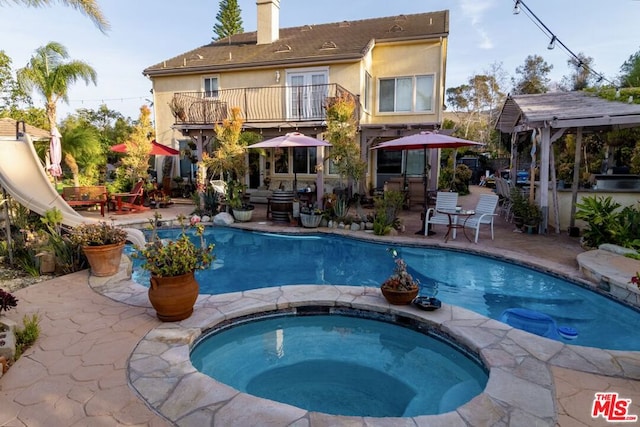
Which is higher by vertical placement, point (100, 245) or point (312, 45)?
point (312, 45)

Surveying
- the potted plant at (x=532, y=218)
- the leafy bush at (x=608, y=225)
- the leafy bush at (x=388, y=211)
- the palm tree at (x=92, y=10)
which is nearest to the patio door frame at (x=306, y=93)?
the leafy bush at (x=388, y=211)

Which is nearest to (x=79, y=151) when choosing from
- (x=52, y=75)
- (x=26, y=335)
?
(x=52, y=75)

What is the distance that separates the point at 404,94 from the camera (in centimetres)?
1502

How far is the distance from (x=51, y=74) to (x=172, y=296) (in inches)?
619

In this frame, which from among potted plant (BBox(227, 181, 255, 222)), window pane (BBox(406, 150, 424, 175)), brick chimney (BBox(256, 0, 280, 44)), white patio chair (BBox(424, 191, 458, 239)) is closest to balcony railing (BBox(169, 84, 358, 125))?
potted plant (BBox(227, 181, 255, 222))

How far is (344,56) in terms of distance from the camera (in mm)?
13570

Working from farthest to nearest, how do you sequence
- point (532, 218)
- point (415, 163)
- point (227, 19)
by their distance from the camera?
point (227, 19)
point (415, 163)
point (532, 218)

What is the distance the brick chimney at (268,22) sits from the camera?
16.7m

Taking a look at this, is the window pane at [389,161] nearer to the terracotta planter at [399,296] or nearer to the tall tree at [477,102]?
the terracotta planter at [399,296]

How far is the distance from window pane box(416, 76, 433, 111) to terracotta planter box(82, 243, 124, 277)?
1256cm

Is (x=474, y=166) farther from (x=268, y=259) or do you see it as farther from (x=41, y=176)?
(x=41, y=176)

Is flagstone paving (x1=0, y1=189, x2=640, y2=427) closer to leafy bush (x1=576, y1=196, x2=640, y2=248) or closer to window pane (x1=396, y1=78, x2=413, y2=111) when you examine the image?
leafy bush (x1=576, y1=196, x2=640, y2=248)

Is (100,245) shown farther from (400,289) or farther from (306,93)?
(306,93)

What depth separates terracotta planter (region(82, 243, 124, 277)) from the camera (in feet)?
18.4
